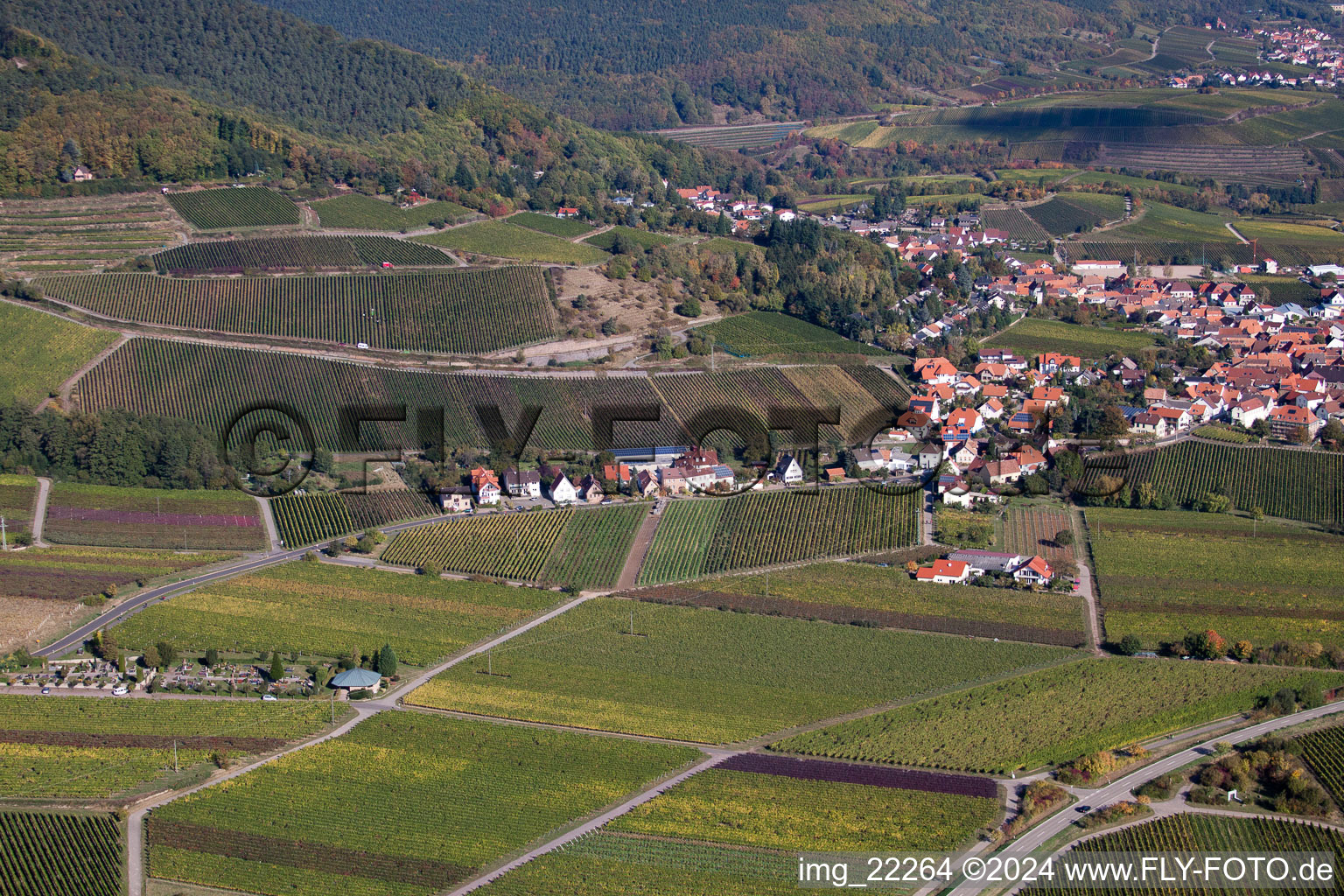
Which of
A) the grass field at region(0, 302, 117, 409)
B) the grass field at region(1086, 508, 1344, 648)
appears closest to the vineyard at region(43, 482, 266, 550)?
the grass field at region(0, 302, 117, 409)

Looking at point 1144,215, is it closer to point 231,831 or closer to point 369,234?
point 369,234

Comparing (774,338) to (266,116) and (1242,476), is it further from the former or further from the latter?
(266,116)

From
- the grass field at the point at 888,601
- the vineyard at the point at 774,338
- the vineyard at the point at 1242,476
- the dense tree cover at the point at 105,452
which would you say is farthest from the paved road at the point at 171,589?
the vineyard at the point at 1242,476

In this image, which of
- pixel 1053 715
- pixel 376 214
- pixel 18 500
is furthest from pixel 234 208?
pixel 1053 715

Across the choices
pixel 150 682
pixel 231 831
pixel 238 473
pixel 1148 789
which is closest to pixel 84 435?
pixel 238 473

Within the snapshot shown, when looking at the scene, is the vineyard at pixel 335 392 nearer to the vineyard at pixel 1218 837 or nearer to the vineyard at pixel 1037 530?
the vineyard at pixel 1037 530

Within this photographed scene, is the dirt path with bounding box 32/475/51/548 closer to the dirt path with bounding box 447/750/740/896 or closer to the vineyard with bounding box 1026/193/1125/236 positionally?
the dirt path with bounding box 447/750/740/896
